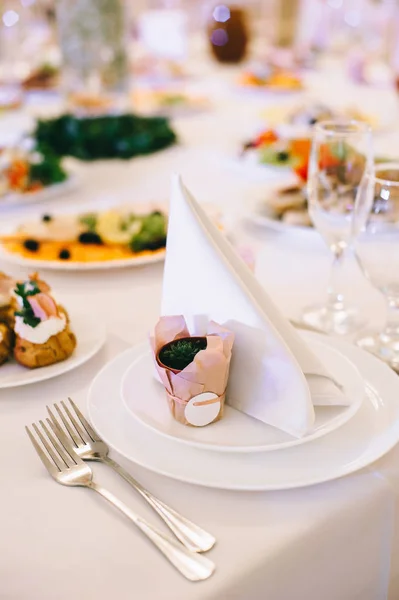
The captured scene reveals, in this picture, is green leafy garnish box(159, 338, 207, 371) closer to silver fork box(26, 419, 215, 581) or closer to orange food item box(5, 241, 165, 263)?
silver fork box(26, 419, 215, 581)

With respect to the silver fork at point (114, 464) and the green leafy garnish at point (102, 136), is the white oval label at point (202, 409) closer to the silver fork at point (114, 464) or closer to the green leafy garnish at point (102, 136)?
the silver fork at point (114, 464)

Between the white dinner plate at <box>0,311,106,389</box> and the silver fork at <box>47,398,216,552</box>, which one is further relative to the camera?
the white dinner plate at <box>0,311,106,389</box>

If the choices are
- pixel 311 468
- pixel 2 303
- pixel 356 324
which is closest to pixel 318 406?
pixel 311 468

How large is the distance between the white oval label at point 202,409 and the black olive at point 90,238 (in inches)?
25.0

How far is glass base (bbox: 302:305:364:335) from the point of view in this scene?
3.18ft

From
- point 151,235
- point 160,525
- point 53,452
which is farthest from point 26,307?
point 151,235

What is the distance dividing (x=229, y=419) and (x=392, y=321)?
0.33 metres

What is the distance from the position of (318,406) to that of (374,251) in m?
0.27

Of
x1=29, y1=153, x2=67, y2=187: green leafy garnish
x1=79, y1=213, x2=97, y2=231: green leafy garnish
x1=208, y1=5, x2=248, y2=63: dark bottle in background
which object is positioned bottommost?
x1=29, y1=153, x2=67, y2=187: green leafy garnish

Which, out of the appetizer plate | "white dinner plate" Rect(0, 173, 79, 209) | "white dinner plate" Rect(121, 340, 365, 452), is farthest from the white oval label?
"white dinner plate" Rect(0, 173, 79, 209)

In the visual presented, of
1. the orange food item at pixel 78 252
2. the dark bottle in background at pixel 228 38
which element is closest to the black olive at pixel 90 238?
the orange food item at pixel 78 252

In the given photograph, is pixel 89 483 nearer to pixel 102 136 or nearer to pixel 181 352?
pixel 181 352

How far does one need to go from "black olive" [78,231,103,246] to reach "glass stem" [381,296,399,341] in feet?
1.86

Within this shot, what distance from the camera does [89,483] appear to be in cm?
64
